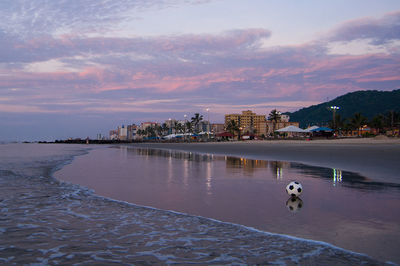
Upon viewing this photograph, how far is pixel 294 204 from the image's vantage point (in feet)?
29.8

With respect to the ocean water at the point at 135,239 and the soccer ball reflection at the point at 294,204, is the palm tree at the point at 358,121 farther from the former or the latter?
the ocean water at the point at 135,239

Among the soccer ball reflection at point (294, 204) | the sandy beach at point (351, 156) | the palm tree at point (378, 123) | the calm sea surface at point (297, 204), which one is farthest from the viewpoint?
the palm tree at point (378, 123)

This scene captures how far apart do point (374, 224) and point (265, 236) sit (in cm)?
245

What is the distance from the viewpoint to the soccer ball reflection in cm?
856

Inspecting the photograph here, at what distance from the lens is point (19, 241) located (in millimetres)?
6219

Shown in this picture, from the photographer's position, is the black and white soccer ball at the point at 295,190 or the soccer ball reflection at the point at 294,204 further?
the black and white soccer ball at the point at 295,190

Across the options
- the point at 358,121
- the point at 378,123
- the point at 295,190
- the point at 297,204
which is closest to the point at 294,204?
the point at 297,204

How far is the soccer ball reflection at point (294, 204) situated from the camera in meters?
8.56

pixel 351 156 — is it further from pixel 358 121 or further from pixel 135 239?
pixel 358 121

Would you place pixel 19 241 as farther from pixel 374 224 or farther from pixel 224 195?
pixel 374 224

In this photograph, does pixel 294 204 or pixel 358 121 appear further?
pixel 358 121

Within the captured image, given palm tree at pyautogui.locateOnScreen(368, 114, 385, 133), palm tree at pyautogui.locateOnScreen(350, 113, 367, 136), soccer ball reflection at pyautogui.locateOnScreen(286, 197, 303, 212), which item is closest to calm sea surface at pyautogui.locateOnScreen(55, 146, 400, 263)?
soccer ball reflection at pyautogui.locateOnScreen(286, 197, 303, 212)

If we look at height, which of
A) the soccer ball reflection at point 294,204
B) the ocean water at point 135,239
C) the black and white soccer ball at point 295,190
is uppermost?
the black and white soccer ball at point 295,190

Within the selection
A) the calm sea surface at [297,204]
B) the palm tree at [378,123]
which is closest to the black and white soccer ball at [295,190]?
A: the calm sea surface at [297,204]
